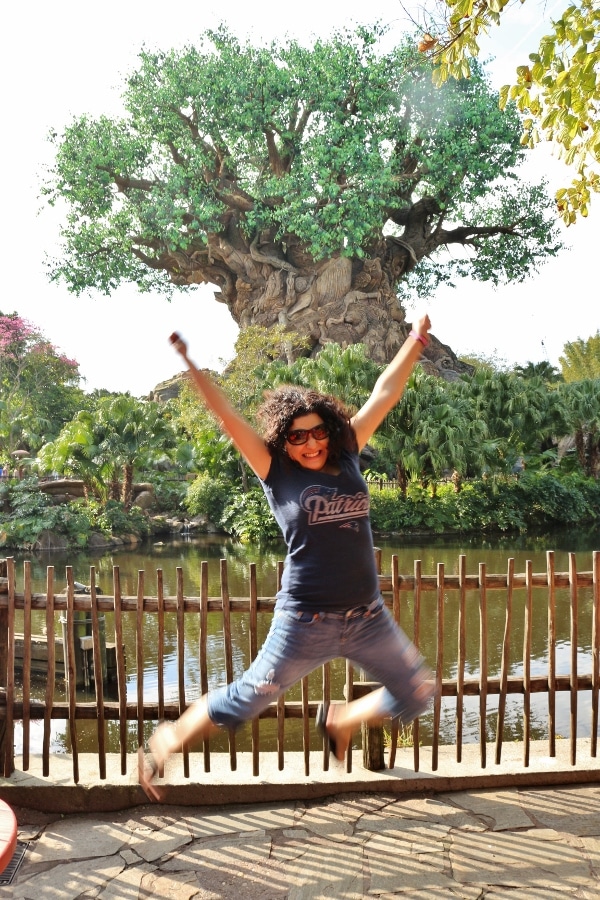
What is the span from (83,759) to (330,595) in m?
2.10

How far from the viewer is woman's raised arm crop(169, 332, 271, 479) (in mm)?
2818

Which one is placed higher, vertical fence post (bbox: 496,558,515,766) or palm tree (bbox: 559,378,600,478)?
palm tree (bbox: 559,378,600,478)

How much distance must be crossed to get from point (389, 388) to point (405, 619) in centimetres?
995

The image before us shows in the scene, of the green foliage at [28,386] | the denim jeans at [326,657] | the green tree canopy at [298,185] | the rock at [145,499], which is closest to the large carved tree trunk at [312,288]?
the green tree canopy at [298,185]

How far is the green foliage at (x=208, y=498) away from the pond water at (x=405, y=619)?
1.06 metres

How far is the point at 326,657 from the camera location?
2.77 m

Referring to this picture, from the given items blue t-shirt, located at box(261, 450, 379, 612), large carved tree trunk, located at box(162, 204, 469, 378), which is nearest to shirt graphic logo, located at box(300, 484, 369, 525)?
blue t-shirt, located at box(261, 450, 379, 612)

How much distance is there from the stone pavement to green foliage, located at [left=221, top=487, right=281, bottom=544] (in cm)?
1805

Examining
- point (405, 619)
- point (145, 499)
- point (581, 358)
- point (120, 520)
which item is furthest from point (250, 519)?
point (581, 358)

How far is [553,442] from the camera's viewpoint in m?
34.5

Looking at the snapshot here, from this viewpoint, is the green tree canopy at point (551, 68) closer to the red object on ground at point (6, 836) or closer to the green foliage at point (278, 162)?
the red object on ground at point (6, 836)

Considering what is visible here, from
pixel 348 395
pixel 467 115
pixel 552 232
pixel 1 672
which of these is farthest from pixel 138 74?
pixel 1 672

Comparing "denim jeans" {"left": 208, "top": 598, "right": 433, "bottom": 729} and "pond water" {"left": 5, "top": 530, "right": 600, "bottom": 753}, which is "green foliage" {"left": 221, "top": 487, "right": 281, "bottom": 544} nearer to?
"pond water" {"left": 5, "top": 530, "right": 600, "bottom": 753}

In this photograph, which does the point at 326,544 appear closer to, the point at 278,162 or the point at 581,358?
the point at 278,162
